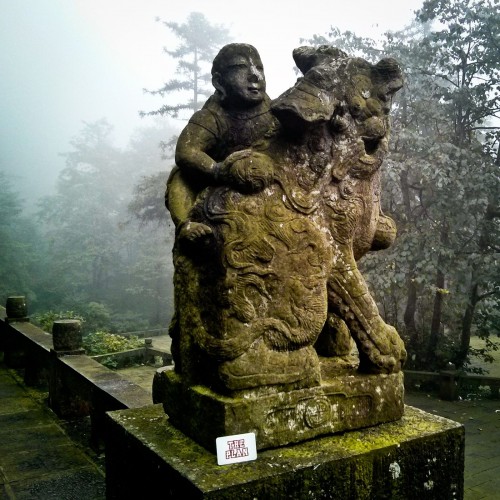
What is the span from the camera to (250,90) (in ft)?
7.24

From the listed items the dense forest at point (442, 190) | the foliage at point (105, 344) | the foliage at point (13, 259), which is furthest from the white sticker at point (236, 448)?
the foliage at point (13, 259)

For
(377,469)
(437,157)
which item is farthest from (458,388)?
(377,469)

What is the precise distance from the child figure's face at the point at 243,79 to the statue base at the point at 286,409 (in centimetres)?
123

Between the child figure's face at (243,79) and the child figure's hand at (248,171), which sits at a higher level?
the child figure's face at (243,79)

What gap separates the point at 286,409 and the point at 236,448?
0.78 ft

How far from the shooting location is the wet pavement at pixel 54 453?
3734 millimetres

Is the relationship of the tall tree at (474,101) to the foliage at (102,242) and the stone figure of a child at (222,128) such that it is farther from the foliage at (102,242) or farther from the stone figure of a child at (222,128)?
the foliage at (102,242)

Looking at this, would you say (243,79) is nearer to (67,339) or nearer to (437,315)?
(67,339)

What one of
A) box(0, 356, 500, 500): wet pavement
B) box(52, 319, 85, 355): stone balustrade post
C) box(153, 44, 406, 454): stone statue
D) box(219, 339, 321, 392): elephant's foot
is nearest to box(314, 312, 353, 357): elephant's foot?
box(153, 44, 406, 454): stone statue

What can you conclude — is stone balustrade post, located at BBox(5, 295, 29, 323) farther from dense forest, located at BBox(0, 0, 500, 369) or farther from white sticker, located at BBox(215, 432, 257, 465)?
white sticker, located at BBox(215, 432, 257, 465)

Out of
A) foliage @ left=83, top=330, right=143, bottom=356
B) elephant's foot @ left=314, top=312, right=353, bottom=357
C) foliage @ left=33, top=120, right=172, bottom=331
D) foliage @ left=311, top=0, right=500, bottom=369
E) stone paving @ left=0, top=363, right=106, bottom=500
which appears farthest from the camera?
foliage @ left=33, top=120, right=172, bottom=331

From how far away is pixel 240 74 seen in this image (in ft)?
7.18

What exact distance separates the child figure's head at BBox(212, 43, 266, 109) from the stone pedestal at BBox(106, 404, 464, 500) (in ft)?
4.71

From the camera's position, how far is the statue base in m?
1.83
